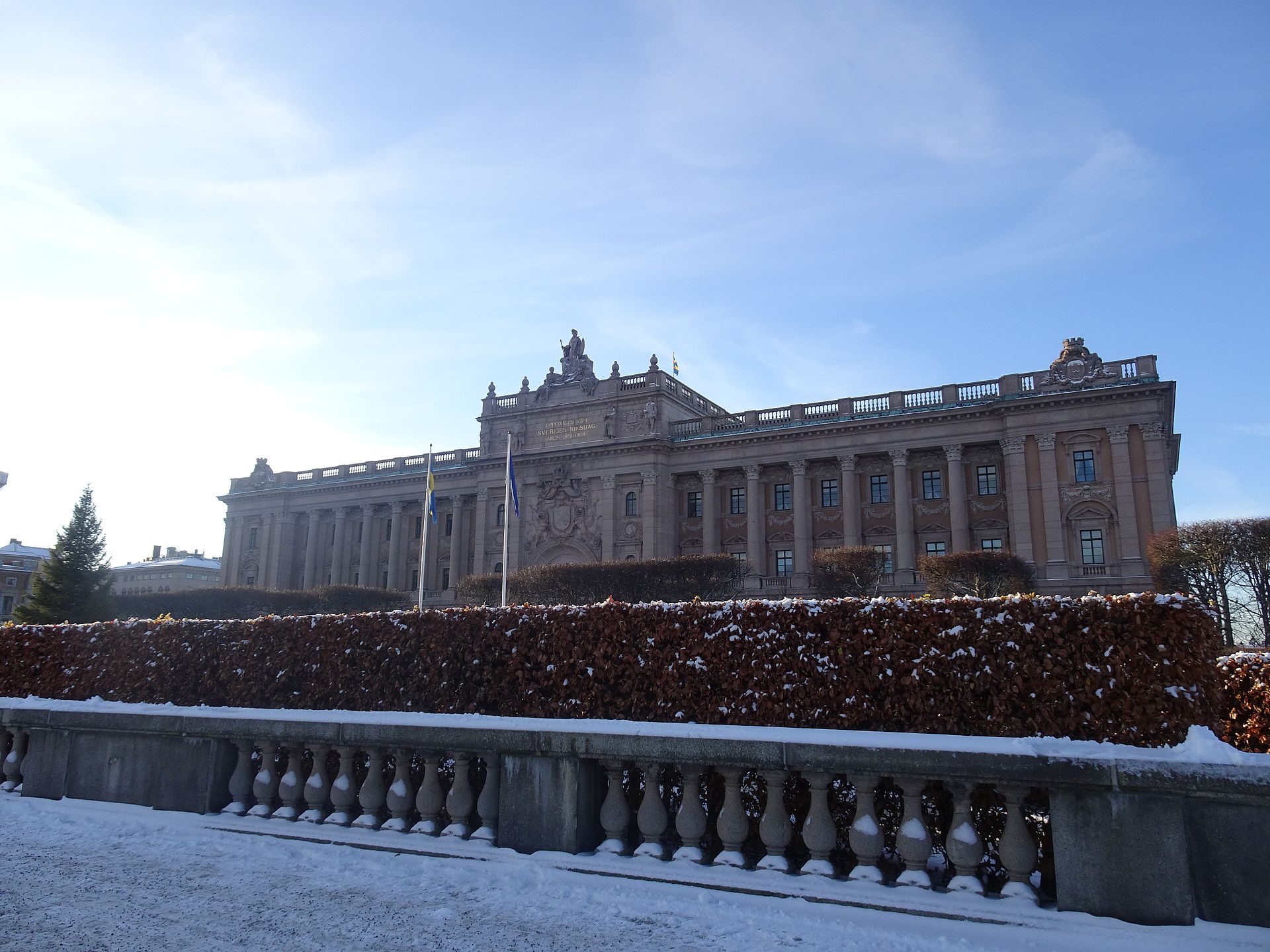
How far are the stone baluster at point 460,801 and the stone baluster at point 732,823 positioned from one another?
2.46 metres

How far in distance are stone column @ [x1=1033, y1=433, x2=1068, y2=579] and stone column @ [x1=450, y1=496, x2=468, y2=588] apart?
42.4 metres

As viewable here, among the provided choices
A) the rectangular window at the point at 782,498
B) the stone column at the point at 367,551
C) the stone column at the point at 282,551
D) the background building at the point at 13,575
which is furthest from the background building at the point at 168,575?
the rectangular window at the point at 782,498

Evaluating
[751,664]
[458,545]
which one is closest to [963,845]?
[751,664]

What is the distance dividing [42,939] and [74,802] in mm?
5166

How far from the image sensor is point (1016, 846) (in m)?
6.75

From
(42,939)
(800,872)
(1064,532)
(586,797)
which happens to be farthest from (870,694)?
(1064,532)

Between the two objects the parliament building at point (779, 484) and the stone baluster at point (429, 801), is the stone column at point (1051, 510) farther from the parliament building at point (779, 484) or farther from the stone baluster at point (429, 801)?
the stone baluster at point (429, 801)

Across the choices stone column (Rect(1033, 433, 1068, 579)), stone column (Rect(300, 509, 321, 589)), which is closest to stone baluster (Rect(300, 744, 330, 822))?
stone column (Rect(1033, 433, 1068, 579))

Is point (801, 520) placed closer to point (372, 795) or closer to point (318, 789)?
point (318, 789)

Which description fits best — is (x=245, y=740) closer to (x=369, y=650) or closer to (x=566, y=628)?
(x=369, y=650)

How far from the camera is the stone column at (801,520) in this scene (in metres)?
58.6

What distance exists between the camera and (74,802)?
1033 centimetres

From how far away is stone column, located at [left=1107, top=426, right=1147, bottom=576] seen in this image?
4859 cm

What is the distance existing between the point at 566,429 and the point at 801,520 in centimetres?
1923
